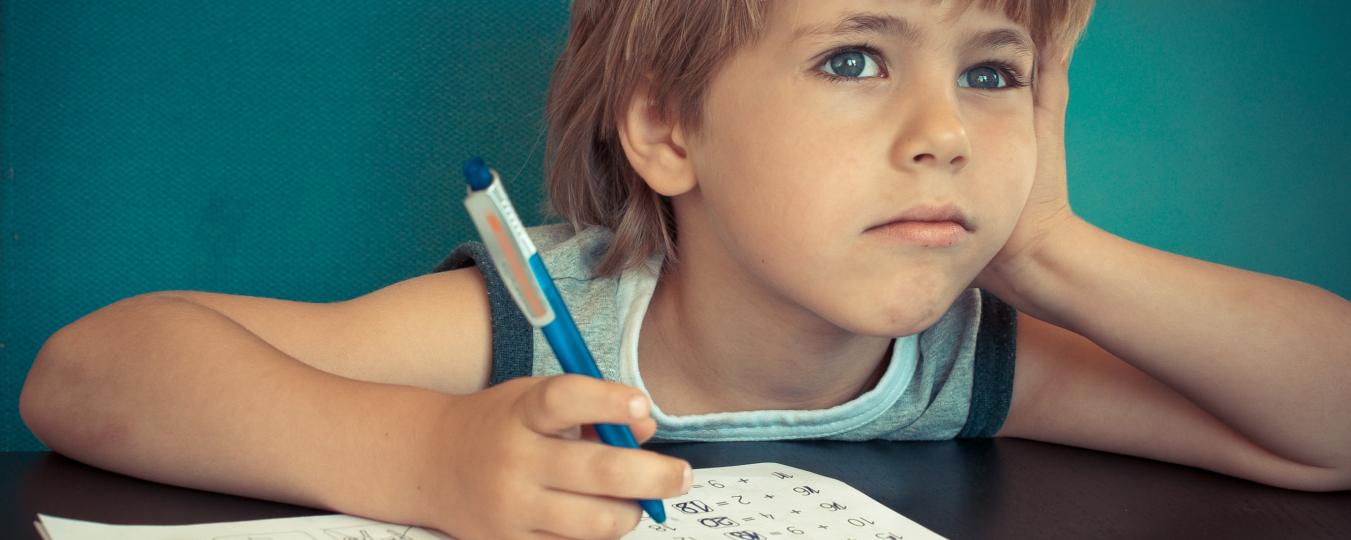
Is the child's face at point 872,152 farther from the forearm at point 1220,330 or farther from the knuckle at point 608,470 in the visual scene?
the knuckle at point 608,470

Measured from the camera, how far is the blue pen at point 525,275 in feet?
1.45

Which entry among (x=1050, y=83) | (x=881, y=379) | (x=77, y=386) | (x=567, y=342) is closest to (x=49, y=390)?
(x=77, y=386)

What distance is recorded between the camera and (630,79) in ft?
3.00

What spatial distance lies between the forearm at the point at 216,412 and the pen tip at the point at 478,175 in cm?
18

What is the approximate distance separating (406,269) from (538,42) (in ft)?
0.92

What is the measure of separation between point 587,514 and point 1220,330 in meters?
0.56

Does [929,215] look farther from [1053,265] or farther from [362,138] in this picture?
[362,138]

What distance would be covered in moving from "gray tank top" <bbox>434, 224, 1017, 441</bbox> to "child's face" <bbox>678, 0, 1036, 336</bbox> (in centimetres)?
16

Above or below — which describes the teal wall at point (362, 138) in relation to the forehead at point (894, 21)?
below

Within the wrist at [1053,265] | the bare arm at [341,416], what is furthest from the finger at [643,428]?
the wrist at [1053,265]

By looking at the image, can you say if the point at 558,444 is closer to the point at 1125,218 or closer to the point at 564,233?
the point at 564,233

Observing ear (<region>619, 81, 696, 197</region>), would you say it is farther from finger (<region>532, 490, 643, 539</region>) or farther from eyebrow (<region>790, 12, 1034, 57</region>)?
finger (<region>532, 490, 643, 539</region>)

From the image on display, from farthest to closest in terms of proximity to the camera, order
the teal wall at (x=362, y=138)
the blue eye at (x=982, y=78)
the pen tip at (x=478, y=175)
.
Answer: the teal wall at (x=362, y=138) < the blue eye at (x=982, y=78) < the pen tip at (x=478, y=175)

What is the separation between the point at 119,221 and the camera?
106 cm
